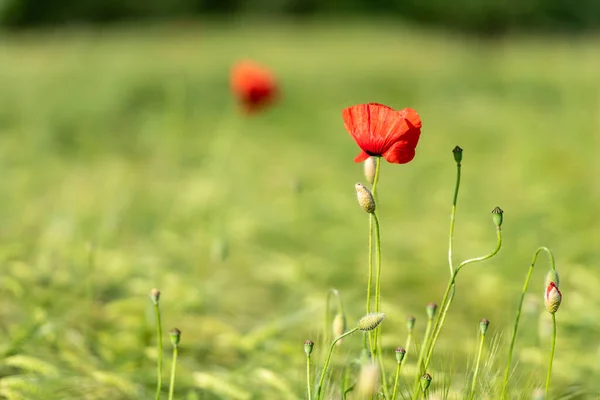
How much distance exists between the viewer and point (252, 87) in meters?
2.65

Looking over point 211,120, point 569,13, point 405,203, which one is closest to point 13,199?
point 405,203

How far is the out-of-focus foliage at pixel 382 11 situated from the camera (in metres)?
11.5

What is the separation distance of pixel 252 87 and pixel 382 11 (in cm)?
1053

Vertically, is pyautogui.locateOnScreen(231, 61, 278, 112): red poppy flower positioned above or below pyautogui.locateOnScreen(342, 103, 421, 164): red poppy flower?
above

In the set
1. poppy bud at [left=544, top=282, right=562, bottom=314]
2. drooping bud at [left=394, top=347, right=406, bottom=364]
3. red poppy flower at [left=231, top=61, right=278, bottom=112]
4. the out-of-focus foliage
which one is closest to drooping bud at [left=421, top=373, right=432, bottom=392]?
drooping bud at [left=394, top=347, right=406, bottom=364]

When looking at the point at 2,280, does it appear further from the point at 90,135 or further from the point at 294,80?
the point at 294,80

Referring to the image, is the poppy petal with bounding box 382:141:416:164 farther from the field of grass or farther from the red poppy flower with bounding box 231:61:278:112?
the red poppy flower with bounding box 231:61:278:112

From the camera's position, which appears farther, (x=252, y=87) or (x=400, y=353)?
(x=252, y=87)

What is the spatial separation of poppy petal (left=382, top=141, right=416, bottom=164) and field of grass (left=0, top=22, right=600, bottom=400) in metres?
0.36

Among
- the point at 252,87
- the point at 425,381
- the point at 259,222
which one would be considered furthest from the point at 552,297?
the point at 259,222

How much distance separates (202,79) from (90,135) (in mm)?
2105

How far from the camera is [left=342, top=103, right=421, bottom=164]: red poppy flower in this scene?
116 centimetres

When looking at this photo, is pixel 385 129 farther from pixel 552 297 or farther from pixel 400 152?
pixel 552 297

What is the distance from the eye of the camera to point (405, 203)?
400 centimetres
